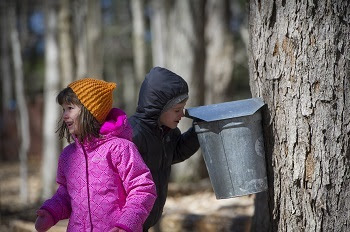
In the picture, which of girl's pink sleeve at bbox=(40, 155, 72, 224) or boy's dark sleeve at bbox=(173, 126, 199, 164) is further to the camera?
boy's dark sleeve at bbox=(173, 126, 199, 164)

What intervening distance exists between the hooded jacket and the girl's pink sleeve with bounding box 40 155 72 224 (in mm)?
432

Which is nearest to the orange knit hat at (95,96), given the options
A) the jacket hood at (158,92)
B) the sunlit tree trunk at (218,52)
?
the jacket hood at (158,92)

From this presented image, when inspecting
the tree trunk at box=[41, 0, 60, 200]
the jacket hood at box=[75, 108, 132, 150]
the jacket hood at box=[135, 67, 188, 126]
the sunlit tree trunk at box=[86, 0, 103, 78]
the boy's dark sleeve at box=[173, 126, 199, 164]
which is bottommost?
the tree trunk at box=[41, 0, 60, 200]

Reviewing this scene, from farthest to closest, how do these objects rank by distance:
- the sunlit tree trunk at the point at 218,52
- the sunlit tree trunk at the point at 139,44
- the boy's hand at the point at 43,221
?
the sunlit tree trunk at the point at 139,44 → the sunlit tree trunk at the point at 218,52 → the boy's hand at the point at 43,221

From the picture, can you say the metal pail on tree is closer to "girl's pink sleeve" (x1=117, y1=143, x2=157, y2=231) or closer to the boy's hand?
"girl's pink sleeve" (x1=117, y1=143, x2=157, y2=231)

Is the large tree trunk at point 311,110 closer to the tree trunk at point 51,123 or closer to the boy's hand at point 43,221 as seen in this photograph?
the boy's hand at point 43,221

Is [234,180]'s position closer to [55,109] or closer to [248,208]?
[248,208]

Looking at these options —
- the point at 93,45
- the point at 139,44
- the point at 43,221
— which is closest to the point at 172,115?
the point at 43,221

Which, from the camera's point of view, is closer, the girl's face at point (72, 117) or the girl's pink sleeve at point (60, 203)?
the girl's face at point (72, 117)

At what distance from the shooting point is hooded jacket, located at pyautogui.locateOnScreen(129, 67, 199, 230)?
3.75 metres

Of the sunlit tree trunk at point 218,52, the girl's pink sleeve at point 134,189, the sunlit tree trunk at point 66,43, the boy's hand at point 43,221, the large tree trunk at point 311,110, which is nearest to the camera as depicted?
the girl's pink sleeve at point 134,189

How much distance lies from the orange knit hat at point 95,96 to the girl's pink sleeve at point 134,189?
0.24m

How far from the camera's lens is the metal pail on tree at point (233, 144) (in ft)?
11.9

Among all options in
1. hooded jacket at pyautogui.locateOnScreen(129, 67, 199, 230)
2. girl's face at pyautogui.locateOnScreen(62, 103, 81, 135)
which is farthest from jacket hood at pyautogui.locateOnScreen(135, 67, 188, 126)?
girl's face at pyautogui.locateOnScreen(62, 103, 81, 135)
